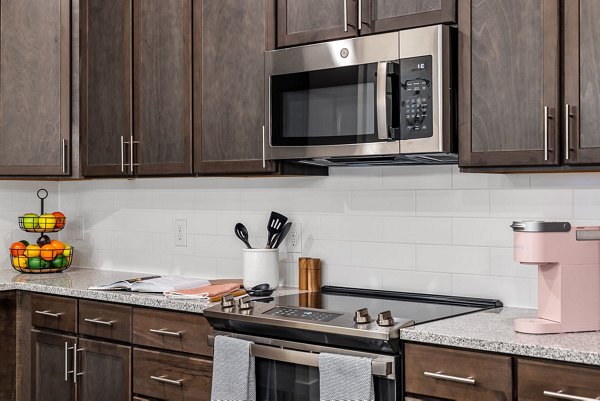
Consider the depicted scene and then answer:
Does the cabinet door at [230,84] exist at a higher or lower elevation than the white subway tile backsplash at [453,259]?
higher

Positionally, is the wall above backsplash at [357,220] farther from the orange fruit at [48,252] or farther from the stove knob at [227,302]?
the stove knob at [227,302]

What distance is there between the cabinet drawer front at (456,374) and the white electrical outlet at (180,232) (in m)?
1.60

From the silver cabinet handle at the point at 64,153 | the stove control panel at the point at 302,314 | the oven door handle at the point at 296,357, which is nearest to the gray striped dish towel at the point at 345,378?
the oven door handle at the point at 296,357

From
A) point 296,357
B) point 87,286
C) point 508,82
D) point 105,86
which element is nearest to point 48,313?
point 87,286

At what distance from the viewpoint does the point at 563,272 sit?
2031 millimetres

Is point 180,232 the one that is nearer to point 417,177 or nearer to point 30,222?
point 30,222

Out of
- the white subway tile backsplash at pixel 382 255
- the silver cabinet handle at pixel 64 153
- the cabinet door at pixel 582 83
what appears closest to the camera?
the cabinet door at pixel 582 83

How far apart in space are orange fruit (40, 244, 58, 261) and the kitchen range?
139 cm

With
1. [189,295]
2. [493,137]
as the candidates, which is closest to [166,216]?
[189,295]

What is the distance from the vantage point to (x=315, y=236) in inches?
118

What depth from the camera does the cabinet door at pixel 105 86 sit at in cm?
320

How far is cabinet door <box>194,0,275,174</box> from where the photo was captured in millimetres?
2762

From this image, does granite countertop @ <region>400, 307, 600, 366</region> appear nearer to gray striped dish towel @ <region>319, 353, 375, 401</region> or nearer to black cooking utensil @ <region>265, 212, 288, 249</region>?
gray striped dish towel @ <region>319, 353, 375, 401</region>

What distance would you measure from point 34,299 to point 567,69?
2.32 m
